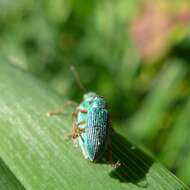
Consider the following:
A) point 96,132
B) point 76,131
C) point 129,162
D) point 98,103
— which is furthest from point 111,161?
point 98,103

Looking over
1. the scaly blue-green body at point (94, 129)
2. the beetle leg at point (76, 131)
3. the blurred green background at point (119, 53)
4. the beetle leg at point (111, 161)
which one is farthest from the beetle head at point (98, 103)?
the blurred green background at point (119, 53)

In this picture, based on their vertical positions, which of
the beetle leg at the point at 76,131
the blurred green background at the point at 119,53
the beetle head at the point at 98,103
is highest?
the beetle head at the point at 98,103

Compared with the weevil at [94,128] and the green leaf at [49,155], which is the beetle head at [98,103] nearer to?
the weevil at [94,128]

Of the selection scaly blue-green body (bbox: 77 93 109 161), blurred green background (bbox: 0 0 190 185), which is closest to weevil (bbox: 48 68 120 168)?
scaly blue-green body (bbox: 77 93 109 161)

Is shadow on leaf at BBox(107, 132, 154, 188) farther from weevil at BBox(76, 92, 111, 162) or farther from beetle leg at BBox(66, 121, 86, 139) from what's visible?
beetle leg at BBox(66, 121, 86, 139)

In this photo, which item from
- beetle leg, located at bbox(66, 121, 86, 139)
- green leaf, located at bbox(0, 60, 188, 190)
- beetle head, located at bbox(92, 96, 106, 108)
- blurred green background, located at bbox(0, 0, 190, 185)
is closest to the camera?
green leaf, located at bbox(0, 60, 188, 190)

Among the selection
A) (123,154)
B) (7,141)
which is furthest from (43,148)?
(123,154)

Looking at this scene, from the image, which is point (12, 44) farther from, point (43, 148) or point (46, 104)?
point (43, 148)
